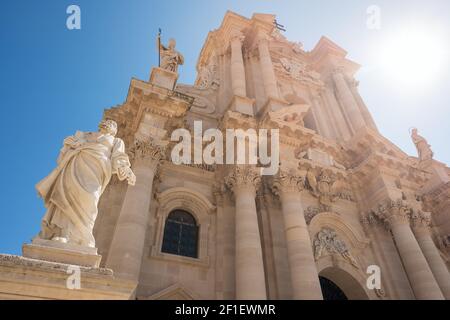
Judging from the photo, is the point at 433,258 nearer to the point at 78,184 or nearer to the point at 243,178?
the point at 243,178

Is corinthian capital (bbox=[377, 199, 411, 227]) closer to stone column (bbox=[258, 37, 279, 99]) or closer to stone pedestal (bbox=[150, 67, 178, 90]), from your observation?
stone column (bbox=[258, 37, 279, 99])

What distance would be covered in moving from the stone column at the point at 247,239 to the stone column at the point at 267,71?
562 cm

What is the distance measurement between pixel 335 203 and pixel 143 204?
352 inches

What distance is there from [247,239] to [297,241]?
173 cm

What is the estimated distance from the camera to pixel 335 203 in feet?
50.5

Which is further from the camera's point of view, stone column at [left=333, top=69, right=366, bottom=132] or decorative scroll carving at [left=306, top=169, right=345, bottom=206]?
stone column at [left=333, top=69, right=366, bottom=132]

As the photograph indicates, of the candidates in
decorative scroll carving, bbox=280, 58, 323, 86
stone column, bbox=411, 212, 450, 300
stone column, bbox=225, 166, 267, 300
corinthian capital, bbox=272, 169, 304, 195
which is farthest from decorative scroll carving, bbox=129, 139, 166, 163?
→ decorative scroll carving, bbox=280, 58, 323, 86

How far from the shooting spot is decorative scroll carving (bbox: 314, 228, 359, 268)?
1316cm

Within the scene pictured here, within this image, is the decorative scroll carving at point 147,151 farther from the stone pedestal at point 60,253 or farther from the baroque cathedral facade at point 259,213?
the stone pedestal at point 60,253

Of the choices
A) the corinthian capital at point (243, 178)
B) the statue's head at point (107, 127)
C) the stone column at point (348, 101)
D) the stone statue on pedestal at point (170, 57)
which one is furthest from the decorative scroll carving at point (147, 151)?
the stone column at point (348, 101)

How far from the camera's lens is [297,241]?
11.2m

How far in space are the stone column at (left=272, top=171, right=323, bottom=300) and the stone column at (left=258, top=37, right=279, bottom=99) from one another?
16.9ft
